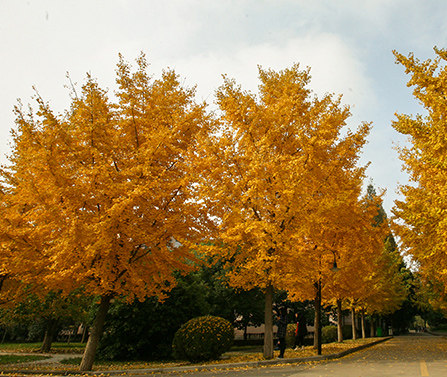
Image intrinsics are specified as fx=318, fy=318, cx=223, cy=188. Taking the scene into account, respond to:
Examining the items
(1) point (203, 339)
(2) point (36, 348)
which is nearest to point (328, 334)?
(1) point (203, 339)

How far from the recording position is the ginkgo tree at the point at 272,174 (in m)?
9.49

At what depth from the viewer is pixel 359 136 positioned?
38.4 feet

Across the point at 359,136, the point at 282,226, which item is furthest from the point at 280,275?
the point at 359,136

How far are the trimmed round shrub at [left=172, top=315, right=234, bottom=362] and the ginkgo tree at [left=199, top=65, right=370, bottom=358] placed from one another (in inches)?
58.5

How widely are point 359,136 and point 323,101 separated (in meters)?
1.86

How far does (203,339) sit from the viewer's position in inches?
410

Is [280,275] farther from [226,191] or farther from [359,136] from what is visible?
[359,136]

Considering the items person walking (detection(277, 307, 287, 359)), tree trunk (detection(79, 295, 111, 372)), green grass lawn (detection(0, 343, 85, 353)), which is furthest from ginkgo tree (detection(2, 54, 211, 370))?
green grass lawn (detection(0, 343, 85, 353))

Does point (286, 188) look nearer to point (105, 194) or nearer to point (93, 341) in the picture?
point (105, 194)

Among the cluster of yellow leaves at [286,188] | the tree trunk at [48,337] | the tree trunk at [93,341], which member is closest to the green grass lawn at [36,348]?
the tree trunk at [48,337]

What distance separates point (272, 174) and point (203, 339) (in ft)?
19.2

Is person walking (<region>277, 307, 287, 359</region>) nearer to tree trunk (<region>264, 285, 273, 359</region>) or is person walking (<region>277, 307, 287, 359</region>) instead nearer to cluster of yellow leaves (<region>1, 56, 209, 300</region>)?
tree trunk (<region>264, 285, 273, 359</region>)

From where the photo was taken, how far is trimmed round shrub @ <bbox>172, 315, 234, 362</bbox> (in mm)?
10359

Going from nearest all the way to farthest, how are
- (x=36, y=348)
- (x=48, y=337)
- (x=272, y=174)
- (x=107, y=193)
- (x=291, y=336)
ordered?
(x=107, y=193)
(x=272, y=174)
(x=291, y=336)
(x=48, y=337)
(x=36, y=348)
